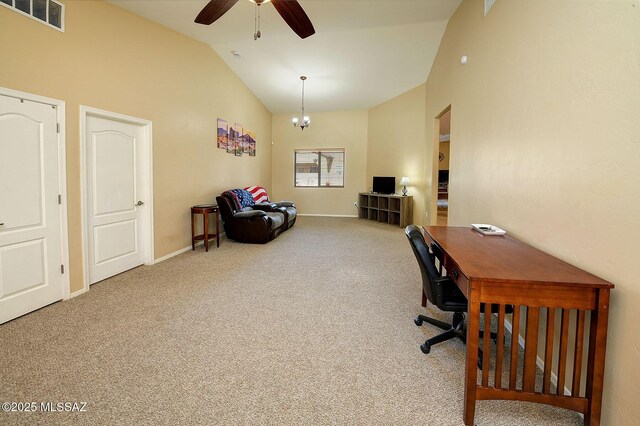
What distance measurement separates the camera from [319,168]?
9492 millimetres

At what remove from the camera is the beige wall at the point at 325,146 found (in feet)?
30.0

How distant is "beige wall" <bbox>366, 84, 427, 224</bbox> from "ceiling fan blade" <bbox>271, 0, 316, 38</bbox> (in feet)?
14.4

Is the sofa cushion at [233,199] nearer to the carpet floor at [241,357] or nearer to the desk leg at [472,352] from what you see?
the carpet floor at [241,357]

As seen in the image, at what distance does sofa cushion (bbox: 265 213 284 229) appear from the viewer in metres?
5.47

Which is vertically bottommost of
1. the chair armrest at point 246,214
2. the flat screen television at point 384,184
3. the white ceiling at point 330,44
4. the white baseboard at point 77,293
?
the white baseboard at point 77,293

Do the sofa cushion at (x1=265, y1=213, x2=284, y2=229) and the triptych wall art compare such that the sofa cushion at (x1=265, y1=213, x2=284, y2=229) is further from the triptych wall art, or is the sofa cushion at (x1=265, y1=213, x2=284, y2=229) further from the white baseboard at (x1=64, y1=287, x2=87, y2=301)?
the white baseboard at (x1=64, y1=287, x2=87, y2=301)

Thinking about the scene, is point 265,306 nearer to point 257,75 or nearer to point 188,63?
point 188,63

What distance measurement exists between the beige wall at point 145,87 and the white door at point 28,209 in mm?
162

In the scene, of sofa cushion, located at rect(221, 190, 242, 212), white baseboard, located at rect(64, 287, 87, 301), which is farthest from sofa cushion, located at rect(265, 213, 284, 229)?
white baseboard, located at rect(64, 287, 87, 301)

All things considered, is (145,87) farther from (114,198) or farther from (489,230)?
(489,230)

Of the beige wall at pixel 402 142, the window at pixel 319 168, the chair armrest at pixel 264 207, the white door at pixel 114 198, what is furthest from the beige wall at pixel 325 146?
the white door at pixel 114 198

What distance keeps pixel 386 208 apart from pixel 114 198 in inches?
247

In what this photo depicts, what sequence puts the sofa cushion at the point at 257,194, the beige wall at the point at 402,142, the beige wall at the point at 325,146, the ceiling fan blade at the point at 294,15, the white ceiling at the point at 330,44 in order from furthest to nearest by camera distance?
1. the beige wall at the point at 325,146
2. the beige wall at the point at 402,142
3. the sofa cushion at the point at 257,194
4. the white ceiling at the point at 330,44
5. the ceiling fan blade at the point at 294,15

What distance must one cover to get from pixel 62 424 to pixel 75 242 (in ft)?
6.87
